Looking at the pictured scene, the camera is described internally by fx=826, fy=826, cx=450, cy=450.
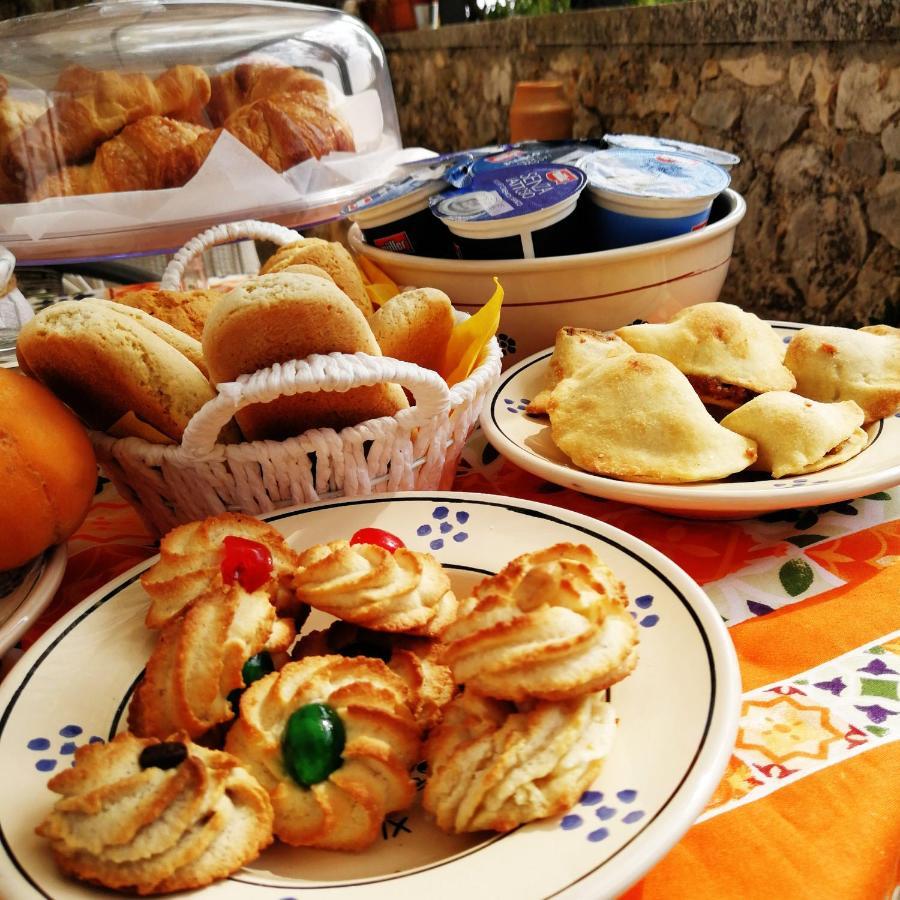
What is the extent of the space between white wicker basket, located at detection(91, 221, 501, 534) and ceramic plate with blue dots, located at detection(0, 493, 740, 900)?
0.23 ft

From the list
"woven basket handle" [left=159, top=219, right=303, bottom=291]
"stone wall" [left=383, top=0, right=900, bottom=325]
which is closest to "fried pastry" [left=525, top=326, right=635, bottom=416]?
"woven basket handle" [left=159, top=219, right=303, bottom=291]

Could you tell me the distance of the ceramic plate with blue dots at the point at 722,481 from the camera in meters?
0.68

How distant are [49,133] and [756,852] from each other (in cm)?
136

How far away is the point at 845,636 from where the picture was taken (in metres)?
0.62

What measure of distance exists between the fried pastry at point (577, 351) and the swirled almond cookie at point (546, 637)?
0.42 m

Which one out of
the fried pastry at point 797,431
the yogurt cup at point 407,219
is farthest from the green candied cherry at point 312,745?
the yogurt cup at point 407,219

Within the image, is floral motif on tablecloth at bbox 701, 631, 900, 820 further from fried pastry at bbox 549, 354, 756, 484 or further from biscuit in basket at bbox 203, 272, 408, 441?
biscuit in basket at bbox 203, 272, 408, 441

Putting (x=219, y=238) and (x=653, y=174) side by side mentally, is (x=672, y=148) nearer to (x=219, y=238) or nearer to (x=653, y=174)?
(x=653, y=174)

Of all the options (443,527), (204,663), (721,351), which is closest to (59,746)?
(204,663)

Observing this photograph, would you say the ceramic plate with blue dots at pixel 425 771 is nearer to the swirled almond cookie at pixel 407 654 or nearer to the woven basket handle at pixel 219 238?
the swirled almond cookie at pixel 407 654

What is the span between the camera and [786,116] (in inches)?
69.1

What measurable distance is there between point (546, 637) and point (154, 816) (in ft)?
0.72

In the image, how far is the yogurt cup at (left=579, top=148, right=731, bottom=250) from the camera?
3.43 ft

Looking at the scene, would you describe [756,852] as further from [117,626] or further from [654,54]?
[654,54]
